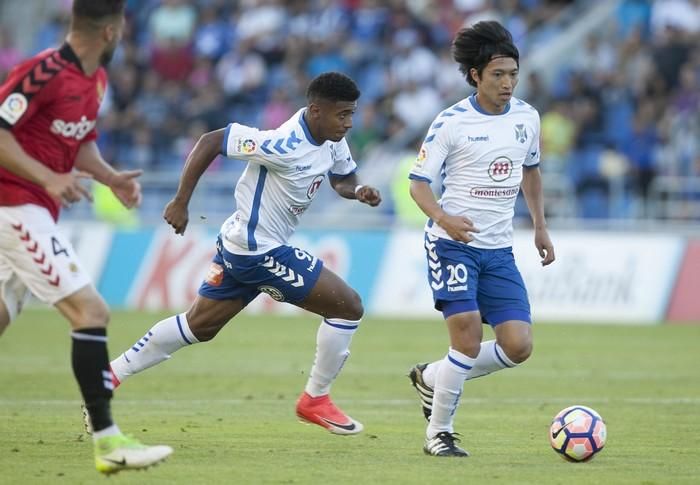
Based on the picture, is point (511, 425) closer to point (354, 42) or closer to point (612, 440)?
point (612, 440)

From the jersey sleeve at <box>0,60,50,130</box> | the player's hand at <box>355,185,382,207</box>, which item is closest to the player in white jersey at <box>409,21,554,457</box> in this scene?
the player's hand at <box>355,185,382,207</box>

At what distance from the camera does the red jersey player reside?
287 inches

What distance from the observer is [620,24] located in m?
26.5

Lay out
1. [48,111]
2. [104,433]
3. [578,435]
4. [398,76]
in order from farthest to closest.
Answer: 1. [398,76]
2. [578,435]
3. [48,111]
4. [104,433]

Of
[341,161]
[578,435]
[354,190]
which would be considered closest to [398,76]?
[341,161]

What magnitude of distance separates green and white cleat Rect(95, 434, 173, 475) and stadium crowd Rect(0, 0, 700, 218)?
16.5 m

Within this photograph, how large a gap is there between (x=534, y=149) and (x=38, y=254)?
12.2 ft

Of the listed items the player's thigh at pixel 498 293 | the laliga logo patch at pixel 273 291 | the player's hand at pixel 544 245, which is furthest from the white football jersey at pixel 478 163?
the laliga logo patch at pixel 273 291

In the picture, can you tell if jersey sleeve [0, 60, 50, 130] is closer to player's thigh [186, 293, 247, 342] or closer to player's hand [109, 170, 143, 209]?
player's hand [109, 170, 143, 209]

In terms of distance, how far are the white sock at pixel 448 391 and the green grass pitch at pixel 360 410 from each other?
0.23 m

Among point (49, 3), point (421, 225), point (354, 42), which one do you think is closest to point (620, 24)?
point (354, 42)

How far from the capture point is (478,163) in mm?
9133

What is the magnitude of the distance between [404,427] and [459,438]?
0.84 m

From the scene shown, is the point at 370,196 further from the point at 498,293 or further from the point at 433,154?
the point at 498,293
